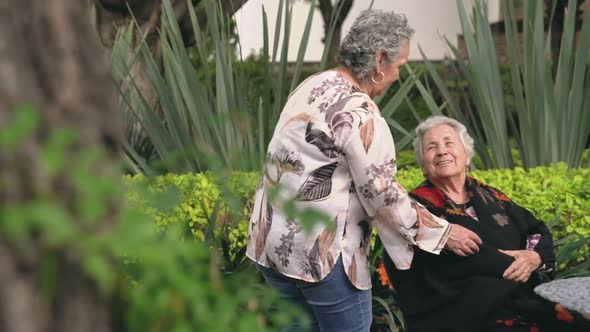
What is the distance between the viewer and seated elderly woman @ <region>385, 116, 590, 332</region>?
12.8 ft

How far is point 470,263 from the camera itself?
3926mm

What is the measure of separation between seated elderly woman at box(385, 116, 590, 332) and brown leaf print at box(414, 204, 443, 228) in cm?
37

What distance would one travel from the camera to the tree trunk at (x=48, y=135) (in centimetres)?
126

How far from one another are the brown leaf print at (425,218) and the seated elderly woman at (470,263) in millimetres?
366

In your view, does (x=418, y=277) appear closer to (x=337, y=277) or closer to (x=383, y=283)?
(x=383, y=283)

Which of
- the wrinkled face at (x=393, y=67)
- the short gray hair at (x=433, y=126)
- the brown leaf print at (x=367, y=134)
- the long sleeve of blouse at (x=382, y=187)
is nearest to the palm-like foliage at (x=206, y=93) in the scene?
the short gray hair at (x=433, y=126)

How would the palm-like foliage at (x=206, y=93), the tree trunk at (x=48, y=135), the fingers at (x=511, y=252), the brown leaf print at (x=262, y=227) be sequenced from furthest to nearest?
the palm-like foliage at (x=206, y=93)
the fingers at (x=511, y=252)
the brown leaf print at (x=262, y=227)
the tree trunk at (x=48, y=135)

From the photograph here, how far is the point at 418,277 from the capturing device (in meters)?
4.04

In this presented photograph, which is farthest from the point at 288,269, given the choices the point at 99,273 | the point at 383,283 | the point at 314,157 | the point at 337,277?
the point at 99,273

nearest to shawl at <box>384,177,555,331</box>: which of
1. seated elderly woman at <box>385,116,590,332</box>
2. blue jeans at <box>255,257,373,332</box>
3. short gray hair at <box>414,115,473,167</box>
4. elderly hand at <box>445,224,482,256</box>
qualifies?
seated elderly woman at <box>385,116,590,332</box>

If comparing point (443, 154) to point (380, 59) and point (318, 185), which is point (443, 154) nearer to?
point (380, 59)

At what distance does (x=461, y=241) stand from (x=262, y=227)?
2.33 feet

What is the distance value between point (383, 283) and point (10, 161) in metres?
3.45

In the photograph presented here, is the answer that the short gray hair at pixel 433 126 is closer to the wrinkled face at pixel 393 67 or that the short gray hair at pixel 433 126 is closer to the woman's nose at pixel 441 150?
the woman's nose at pixel 441 150
